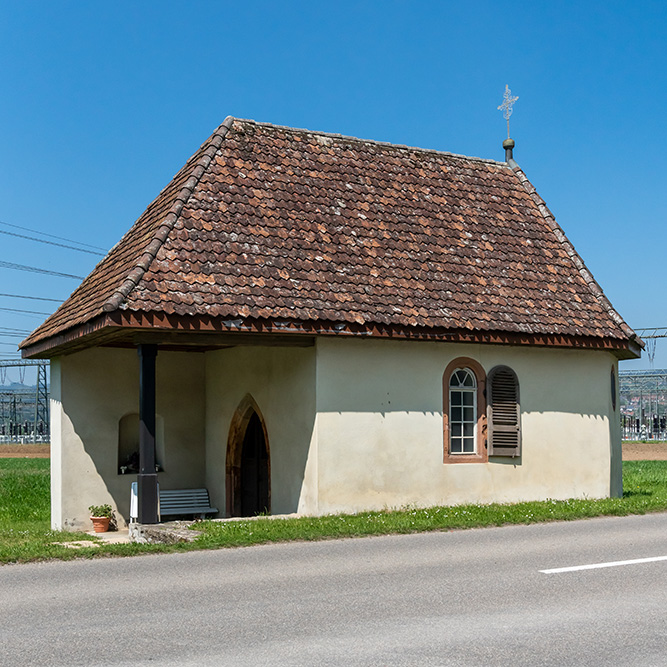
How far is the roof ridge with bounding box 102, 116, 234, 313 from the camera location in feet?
41.2

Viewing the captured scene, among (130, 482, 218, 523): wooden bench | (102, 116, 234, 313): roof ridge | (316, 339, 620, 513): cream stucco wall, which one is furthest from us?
(130, 482, 218, 523): wooden bench

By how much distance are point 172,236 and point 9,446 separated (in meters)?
51.0

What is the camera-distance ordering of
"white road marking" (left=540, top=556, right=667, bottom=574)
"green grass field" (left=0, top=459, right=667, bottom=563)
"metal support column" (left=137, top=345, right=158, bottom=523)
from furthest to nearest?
"metal support column" (left=137, top=345, right=158, bottom=523), "green grass field" (left=0, top=459, right=667, bottom=563), "white road marking" (left=540, top=556, right=667, bottom=574)

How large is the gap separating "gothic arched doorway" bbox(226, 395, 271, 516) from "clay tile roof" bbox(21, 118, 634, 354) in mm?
3536

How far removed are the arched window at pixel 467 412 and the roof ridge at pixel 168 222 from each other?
5445 mm

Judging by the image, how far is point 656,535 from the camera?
37.9 feet

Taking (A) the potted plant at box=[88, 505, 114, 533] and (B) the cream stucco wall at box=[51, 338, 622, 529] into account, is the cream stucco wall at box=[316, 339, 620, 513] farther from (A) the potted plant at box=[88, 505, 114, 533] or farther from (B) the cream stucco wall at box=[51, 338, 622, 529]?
(A) the potted plant at box=[88, 505, 114, 533]

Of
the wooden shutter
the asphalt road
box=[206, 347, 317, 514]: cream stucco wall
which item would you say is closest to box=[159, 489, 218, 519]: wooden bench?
box=[206, 347, 317, 514]: cream stucco wall

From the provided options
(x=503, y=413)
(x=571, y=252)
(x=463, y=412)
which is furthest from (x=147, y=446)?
(x=571, y=252)

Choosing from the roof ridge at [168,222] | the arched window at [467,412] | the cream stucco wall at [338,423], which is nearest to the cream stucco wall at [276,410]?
the cream stucco wall at [338,423]

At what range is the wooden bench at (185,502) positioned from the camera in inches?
689

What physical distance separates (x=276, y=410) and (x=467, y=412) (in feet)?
11.2

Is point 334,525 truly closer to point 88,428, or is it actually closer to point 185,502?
point 185,502

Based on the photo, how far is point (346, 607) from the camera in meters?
7.15
